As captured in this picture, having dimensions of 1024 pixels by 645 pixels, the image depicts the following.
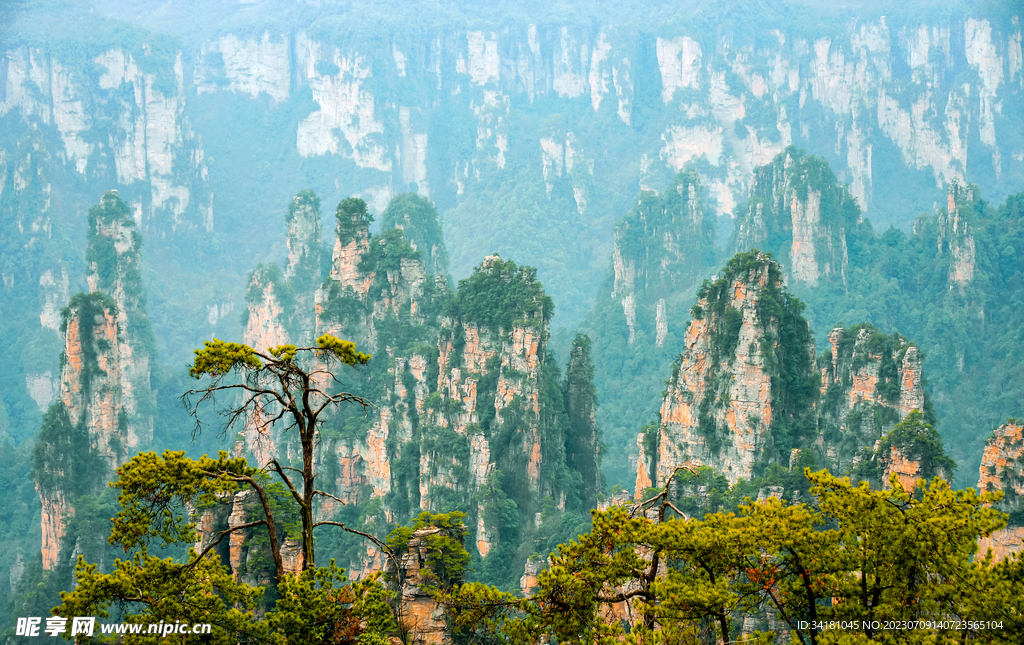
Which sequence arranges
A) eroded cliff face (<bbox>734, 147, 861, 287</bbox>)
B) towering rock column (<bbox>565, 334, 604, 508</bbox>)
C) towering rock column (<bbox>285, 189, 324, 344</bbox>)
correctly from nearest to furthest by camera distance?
towering rock column (<bbox>565, 334, 604, 508</bbox>)
eroded cliff face (<bbox>734, 147, 861, 287</bbox>)
towering rock column (<bbox>285, 189, 324, 344</bbox>)

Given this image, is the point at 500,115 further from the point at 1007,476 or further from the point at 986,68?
the point at 1007,476

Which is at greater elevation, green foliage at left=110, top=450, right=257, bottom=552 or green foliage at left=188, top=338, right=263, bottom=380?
green foliage at left=188, top=338, right=263, bottom=380

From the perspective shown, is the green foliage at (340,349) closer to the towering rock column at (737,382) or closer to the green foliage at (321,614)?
the green foliage at (321,614)

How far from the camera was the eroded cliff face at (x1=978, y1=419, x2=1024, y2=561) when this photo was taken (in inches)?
1156

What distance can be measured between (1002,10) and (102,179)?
93828 millimetres

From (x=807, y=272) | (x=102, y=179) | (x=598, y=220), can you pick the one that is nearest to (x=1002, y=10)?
(x=598, y=220)

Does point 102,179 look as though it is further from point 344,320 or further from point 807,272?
point 807,272

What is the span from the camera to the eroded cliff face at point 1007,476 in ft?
96.3

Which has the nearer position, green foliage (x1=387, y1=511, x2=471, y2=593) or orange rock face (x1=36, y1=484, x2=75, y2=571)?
green foliage (x1=387, y1=511, x2=471, y2=593)

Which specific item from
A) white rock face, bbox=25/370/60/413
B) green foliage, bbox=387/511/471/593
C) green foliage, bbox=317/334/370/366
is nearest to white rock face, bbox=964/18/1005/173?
white rock face, bbox=25/370/60/413

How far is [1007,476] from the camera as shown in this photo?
98.5 ft

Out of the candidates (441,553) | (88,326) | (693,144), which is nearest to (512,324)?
(441,553)

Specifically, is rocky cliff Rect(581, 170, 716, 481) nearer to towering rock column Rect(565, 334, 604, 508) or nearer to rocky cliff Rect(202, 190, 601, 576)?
rocky cliff Rect(202, 190, 601, 576)

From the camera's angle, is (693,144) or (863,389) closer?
(863,389)
